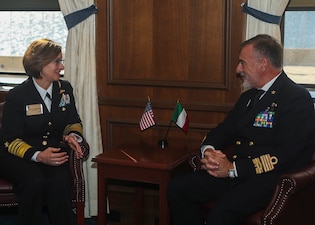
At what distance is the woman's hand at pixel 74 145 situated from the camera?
3.46m

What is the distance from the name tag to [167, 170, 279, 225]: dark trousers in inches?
40.4

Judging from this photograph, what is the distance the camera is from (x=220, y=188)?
321 cm

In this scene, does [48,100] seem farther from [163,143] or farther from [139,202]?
[139,202]

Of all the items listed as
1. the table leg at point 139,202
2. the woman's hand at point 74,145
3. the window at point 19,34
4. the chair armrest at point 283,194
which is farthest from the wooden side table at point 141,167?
the window at point 19,34

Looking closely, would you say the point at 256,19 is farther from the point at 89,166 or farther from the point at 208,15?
the point at 89,166

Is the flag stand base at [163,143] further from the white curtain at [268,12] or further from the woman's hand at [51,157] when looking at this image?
the white curtain at [268,12]

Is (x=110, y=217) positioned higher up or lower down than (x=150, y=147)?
lower down

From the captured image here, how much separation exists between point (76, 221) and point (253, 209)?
1193 millimetres

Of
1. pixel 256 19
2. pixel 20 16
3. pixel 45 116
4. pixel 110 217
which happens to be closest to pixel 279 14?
pixel 256 19

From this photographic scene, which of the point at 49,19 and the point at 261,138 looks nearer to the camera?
the point at 261,138

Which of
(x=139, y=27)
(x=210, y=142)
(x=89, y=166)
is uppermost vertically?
(x=139, y=27)

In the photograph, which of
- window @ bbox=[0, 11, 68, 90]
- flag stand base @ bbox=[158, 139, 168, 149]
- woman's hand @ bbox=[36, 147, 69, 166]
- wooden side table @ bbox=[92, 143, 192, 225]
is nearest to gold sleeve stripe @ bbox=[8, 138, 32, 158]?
woman's hand @ bbox=[36, 147, 69, 166]

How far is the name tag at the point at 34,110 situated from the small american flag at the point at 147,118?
2.29 feet

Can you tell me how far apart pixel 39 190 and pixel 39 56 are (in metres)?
0.91
